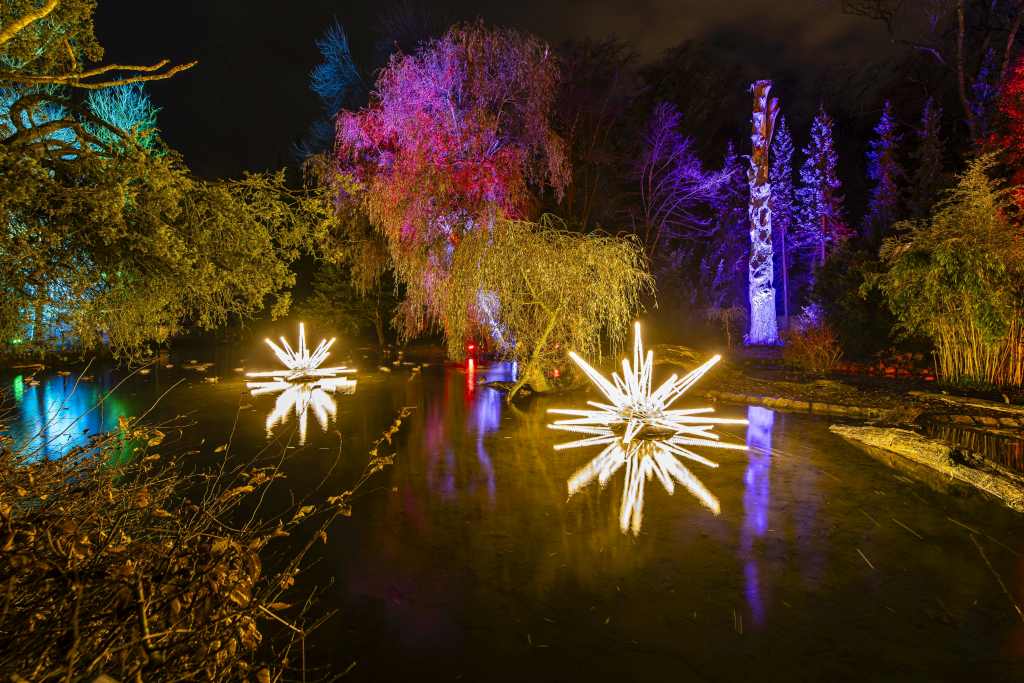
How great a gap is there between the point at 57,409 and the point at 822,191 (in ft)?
101

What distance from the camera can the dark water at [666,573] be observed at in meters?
3.55

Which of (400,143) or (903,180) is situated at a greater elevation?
(903,180)

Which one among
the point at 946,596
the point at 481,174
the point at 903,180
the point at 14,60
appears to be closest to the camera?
the point at 946,596

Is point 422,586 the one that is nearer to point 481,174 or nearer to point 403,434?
point 403,434

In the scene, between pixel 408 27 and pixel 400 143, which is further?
pixel 408 27

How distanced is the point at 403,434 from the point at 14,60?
621 cm

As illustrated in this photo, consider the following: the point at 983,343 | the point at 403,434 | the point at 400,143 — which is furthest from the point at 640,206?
the point at 403,434

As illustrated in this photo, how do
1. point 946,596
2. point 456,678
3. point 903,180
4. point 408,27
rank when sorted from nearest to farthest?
point 456,678
point 946,596
point 408,27
point 903,180

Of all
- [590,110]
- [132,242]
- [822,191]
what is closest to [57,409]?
[132,242]

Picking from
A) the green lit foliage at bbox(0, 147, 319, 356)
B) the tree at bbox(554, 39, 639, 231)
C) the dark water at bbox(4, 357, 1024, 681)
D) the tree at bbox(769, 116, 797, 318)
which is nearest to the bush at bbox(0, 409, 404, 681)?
the dark water at bbox(4, 357, 1024, 681)

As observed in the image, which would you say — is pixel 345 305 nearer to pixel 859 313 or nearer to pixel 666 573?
pixel 859 313

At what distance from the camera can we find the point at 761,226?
23.2m

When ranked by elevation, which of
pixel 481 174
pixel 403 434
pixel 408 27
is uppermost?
pixel 408 27

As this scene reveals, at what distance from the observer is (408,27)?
21.4m
